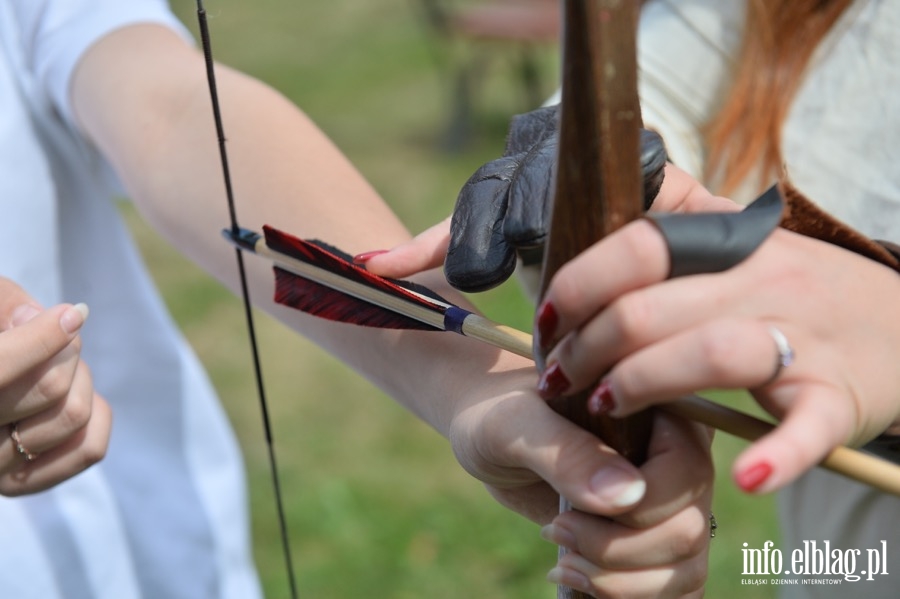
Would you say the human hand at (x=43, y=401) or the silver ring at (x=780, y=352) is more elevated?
the silver ring at (x=780, y=352)

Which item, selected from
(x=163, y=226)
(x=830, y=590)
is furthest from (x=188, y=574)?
(x=830, y=590)

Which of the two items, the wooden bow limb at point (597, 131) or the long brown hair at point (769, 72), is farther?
the long brown hair at point (769, 72)

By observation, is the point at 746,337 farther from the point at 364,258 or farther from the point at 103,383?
the point at 103,383

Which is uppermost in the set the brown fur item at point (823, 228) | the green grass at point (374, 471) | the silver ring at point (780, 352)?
the brown fur item at point (823, 228)

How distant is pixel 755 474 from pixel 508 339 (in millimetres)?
193

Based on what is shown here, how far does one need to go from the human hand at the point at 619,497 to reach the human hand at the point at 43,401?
360 mm

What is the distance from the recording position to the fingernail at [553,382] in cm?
50

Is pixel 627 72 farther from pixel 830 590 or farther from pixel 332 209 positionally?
pixel 830 590

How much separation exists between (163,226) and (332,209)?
0.72 feet

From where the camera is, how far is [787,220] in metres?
0.53

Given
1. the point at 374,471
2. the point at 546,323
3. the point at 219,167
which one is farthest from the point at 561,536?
the point at 374,471

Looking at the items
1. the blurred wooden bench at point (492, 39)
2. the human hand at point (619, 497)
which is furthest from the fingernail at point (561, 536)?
the blurred wooden bench at point (492, 39)

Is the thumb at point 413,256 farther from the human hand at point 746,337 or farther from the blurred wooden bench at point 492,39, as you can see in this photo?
the blurred wooden bench at point 492,39

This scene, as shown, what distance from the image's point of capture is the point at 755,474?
432 millimetres
